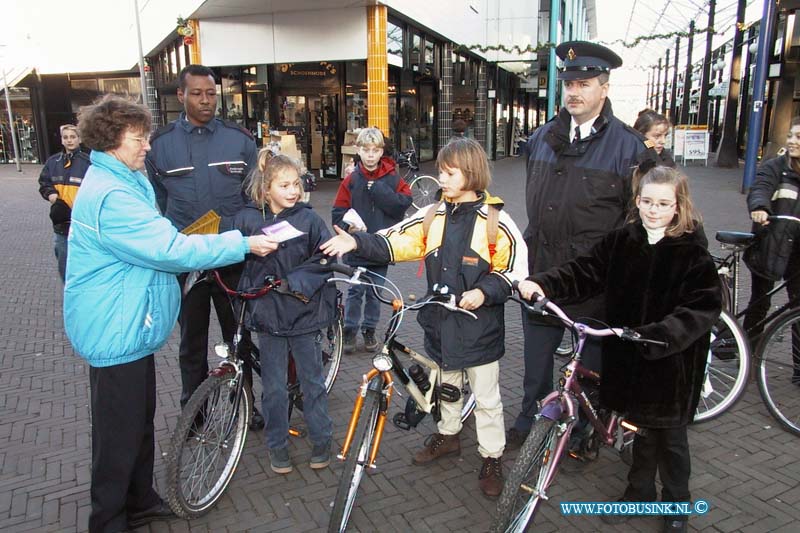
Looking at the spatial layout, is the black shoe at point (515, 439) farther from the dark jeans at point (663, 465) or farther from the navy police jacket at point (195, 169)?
the navy police jacket at point (195, 169)

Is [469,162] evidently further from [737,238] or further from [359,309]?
[359,309]

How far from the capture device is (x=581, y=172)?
133 inches

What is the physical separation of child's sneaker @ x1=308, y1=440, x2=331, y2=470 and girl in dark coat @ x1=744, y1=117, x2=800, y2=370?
304 centimetres

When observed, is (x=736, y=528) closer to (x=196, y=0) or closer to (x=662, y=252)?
(x=662, y=252)

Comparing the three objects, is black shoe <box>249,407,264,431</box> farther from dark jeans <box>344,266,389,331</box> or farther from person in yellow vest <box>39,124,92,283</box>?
person in yellow vest <box>39,124,92,283</box>

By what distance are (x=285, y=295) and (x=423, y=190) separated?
11295 mm

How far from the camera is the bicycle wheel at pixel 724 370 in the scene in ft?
12.7

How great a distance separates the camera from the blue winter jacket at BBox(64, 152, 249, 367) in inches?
98.4

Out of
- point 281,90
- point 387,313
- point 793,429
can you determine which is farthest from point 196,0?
point 793,429

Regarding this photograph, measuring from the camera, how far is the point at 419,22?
1788 cm

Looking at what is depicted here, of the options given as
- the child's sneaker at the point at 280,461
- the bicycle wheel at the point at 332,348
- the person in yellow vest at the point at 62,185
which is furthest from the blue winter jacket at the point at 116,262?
the person in yellow vest at the point at 62,185

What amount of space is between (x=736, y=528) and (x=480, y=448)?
1293 millimetres

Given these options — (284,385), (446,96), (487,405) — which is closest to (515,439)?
(487,405)

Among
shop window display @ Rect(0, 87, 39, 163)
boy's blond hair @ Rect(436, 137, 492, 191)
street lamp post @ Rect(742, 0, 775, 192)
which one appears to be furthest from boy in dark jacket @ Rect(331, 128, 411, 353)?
shop window display @ Rect(0, 87, 39, 163)
